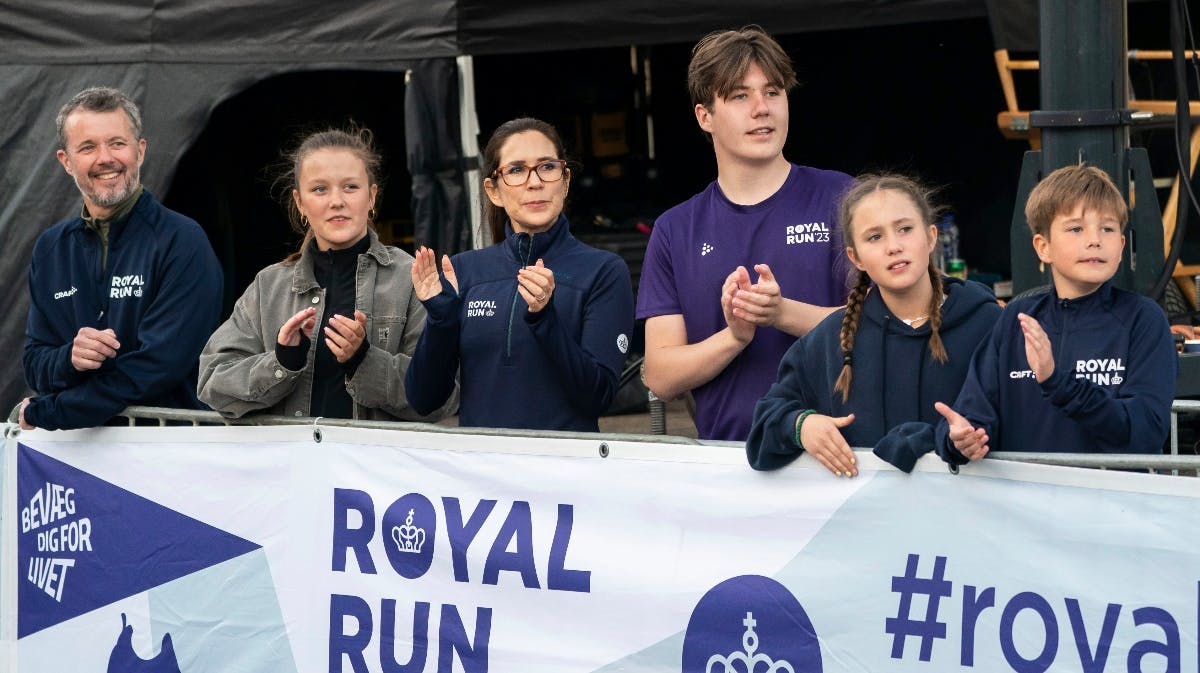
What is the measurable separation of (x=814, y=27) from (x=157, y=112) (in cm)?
365

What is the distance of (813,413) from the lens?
3520 mm

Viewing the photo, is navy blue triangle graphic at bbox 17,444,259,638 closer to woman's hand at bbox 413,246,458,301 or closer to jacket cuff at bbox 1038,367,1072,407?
woman's hand at bbox 413,246,458,301

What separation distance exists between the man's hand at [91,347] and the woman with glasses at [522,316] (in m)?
1.03

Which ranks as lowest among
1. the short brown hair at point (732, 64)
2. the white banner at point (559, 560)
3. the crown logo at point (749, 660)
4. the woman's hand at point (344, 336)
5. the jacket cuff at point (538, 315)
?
the crown logo at point (749, 660)

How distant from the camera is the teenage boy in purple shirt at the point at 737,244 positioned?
4.06 metres

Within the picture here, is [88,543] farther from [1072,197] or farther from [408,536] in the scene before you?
[1072,197]

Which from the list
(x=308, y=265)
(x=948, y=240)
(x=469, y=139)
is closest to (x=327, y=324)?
(x=308, y=265)

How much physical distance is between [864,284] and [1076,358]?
52cm

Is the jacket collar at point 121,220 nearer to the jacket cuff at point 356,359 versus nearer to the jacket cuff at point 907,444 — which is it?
the jacket cuff at point 356,359

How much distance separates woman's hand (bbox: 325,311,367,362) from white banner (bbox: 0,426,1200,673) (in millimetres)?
238

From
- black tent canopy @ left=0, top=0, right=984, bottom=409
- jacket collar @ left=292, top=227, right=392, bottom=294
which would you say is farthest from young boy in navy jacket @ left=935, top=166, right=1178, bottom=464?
black tent canopy @ left=0, top=0, right=984, bottom=409

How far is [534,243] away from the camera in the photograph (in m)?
4.38

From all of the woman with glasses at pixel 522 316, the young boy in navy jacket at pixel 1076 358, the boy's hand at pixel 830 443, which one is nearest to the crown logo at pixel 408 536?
the woman with glasses at pixel 522 316

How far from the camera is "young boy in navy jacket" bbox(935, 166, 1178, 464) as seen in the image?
10.8ft
